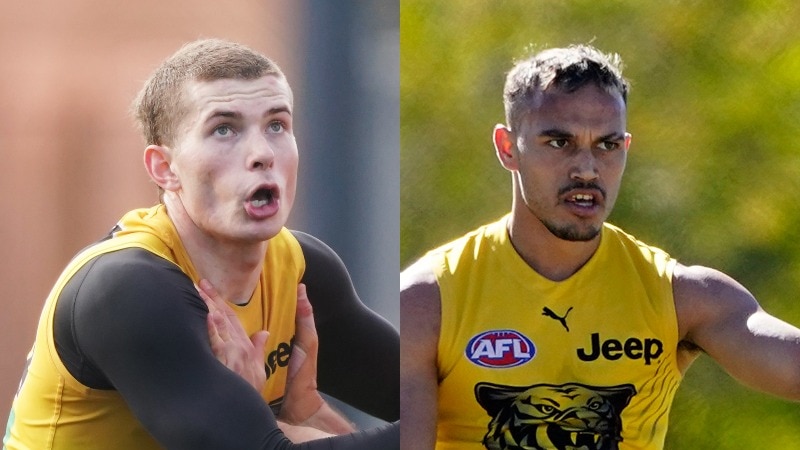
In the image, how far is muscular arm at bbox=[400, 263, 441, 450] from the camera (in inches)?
98.3

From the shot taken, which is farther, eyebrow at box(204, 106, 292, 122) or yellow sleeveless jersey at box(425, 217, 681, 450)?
yellow sleeveless jersey at box(425, 217, 681, 450)

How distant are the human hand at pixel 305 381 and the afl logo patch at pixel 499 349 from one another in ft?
2.06

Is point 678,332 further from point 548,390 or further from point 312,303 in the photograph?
point 312,303

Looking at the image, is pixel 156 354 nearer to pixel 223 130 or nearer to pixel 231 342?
pixel 231 342

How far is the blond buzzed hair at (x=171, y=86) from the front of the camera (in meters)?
1.85

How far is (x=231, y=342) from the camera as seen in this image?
6.13 ft

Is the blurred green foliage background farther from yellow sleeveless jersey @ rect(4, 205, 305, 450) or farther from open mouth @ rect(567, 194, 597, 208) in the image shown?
yellow sleeveless jersey @ rect(4, 205, 305, 450)

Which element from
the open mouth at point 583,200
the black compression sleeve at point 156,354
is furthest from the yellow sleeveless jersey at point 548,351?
the black compression sleeve at point 156,354

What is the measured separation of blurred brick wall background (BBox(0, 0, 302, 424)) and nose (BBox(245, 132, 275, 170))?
0.56 feet

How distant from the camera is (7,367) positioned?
6.00ft

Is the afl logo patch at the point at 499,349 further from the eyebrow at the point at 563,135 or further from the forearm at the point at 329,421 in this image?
the forearm at the point at 329,421

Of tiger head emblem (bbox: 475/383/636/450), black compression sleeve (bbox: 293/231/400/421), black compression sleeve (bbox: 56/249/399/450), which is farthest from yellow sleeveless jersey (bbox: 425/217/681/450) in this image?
black compression sleeve (bbox: 56/249/399/450)

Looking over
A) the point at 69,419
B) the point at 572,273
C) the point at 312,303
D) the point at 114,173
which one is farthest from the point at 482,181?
the point at 69,419

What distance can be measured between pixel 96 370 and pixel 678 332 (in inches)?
54.9
